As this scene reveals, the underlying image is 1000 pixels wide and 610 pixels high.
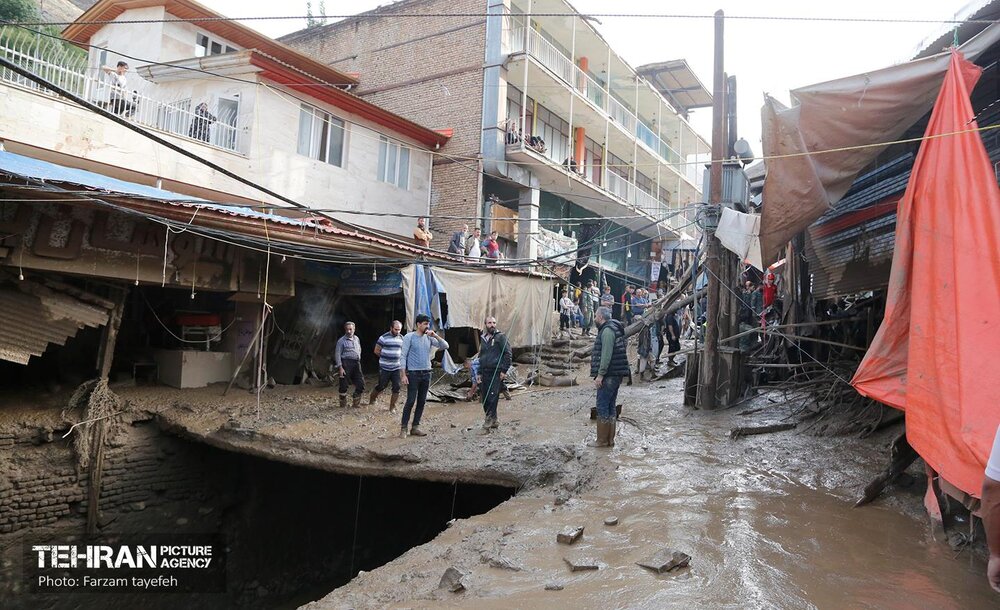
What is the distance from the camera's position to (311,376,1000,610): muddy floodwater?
12.3 feet

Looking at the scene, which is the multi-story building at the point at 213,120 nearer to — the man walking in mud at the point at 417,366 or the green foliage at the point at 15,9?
the green foliage at the point at 15,9

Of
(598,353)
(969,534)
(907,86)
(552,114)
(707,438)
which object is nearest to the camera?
(969,534)

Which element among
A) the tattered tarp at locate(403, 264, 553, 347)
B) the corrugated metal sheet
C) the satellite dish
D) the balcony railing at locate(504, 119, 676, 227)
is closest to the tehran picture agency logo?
the corrugated metal sheet

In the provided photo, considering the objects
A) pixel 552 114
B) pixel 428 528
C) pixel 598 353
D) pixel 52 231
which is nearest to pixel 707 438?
pixel 598 353

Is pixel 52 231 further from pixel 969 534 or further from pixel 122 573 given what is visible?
pixel 969 534

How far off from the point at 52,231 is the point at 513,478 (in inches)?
295

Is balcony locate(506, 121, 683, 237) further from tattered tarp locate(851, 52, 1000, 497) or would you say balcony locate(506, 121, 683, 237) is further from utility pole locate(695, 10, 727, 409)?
tattered tarp locate(851, 52, 1000, 497)

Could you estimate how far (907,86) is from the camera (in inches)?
219

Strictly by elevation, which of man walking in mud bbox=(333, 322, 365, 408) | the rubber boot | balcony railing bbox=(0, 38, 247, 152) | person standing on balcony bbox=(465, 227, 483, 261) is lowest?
the rubber boot

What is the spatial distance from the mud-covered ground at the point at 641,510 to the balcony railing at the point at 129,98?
584cm

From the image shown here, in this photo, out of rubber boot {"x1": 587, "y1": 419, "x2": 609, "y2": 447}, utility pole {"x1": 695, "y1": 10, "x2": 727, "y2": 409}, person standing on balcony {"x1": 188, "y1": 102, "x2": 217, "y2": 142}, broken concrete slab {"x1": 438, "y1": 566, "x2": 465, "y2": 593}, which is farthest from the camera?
→ person standing on balcony {"x1": 188, "y1": 102, "x2": 217, "y2": 142}

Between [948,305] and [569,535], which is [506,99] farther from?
[569,535]

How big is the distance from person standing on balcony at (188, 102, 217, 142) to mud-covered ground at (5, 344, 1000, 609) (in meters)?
6.16

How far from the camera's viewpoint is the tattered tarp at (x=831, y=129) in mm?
5586
